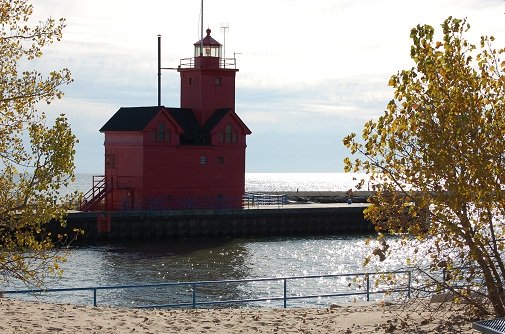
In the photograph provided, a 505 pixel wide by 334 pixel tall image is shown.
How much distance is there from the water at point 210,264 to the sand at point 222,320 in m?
11.6

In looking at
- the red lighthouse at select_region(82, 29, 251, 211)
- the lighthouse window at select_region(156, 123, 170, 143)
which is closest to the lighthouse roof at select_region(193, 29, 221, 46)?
the red lighthouse at select_region(82, 29, 251, 211)

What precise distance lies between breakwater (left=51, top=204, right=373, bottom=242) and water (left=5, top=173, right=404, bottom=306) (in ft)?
5.02

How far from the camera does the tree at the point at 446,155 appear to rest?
1527cm

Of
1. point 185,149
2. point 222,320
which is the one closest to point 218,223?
point 185,149

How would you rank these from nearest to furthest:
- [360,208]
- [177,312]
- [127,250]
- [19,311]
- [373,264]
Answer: [19,311]
[177,312]
[373,264]
[127,250]
[360,208]

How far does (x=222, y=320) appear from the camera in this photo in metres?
19.8

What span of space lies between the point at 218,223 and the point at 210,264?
13.0 m

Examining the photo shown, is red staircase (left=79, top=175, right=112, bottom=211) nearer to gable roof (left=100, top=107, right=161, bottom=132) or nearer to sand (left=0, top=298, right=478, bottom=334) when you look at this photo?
gable roof (left=100, top=107, right=161, bottom=132)

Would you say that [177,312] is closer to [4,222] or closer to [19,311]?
[19,311]

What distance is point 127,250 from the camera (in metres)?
51.3

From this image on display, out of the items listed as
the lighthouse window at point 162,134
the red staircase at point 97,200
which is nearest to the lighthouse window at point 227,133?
the lighthouse window at point 162,134

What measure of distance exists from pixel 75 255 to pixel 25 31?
32302 mm

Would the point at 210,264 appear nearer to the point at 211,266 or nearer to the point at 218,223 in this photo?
the point at 211,266

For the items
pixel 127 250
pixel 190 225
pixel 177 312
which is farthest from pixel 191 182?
pixel 177 312
